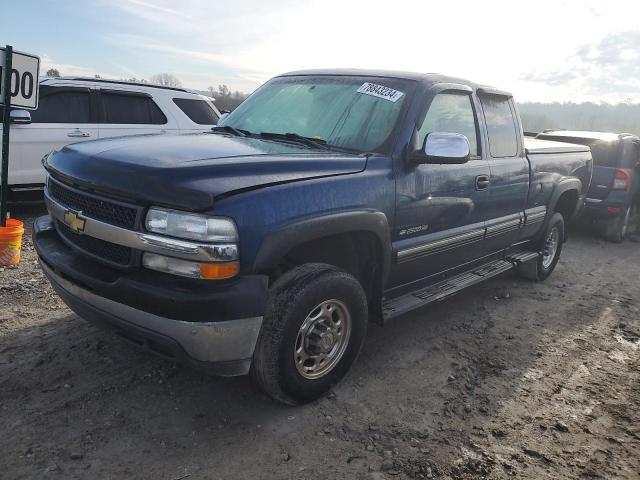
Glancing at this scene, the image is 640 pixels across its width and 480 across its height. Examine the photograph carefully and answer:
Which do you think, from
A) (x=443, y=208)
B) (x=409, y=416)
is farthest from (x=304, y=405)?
(x=443, y=208)

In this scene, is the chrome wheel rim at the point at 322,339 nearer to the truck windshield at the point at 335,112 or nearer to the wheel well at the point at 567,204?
the truck windshield at the point at 335,112

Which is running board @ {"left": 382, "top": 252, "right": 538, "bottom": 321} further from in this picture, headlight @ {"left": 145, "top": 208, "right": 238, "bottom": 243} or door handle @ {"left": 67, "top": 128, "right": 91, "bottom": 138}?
door handle @ {"left": 67, "top": 128, "right": 91, "bottom": 138}

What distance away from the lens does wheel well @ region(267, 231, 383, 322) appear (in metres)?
2.97

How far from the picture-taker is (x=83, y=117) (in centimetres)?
713

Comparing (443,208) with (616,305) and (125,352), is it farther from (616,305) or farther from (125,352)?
(616,305)

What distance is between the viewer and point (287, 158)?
2834 millimetres

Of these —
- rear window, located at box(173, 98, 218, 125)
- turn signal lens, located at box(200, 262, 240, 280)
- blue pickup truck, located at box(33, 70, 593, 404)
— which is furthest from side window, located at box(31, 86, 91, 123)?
turn signal lens, located at box(200, 262, 240, 280)

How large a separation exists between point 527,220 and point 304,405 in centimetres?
311

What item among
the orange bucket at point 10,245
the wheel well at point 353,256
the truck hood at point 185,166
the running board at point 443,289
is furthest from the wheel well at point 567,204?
the orange bucket at point 10,245

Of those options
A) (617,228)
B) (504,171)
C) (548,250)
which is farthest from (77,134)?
(617,228)

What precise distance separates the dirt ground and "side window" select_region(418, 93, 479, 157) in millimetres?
1611

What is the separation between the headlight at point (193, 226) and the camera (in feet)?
7.69

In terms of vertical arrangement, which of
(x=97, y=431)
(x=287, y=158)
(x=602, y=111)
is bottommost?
(x=97, y=431)

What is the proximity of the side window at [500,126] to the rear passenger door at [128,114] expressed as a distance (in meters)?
4.66
